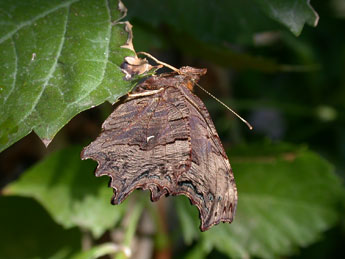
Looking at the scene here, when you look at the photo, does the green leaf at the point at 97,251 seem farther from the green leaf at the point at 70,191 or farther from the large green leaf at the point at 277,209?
the large green leaf at the point at 277,209

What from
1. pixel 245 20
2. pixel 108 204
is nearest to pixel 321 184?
pixel 245 20

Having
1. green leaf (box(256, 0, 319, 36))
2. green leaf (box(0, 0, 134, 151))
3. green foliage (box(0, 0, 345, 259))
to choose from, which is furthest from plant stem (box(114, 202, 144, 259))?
green leaf (box(256, 0, 319, 36))

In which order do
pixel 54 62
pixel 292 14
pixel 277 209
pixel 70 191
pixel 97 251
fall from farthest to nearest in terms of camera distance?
pixel 277 209
pixel 70 191
pixel 97 251
pixel 292 14
pixel 54 62

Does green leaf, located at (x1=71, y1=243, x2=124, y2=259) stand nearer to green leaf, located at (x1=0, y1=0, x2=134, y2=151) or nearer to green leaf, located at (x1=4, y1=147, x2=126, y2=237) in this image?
green leaf, located at (x1=4, y1=147, x2=126, y2=237)

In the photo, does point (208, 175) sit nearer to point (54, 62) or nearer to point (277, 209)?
point (54, 62)

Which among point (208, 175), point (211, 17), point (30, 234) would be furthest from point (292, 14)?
point (30, 234)
